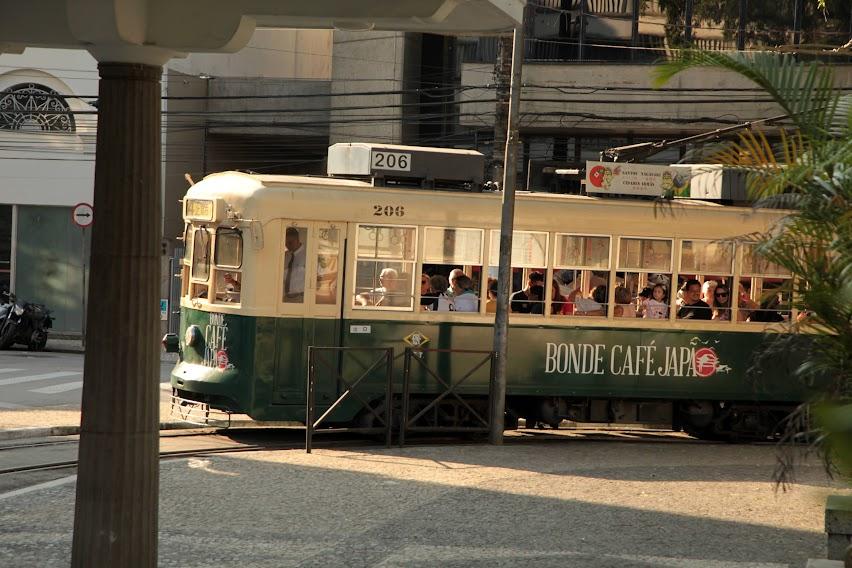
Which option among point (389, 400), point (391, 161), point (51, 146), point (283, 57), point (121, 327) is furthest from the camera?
point (283, 57)

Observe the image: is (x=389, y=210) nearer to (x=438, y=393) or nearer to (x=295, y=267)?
(x=295, y=267)

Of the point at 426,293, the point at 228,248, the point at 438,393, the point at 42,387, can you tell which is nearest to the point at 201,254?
the point at 228,248

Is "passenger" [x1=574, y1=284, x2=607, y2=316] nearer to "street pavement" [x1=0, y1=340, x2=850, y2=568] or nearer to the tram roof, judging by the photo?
the tram roof

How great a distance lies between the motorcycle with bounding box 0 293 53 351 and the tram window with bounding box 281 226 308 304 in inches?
560

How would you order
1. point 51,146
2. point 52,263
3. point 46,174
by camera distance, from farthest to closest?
point 52,263 < point 46,174 < point 51,146

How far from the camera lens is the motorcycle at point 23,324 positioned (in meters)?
26.9

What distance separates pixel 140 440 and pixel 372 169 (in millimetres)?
8871

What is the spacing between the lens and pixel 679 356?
51.3ft

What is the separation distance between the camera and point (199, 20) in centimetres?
645

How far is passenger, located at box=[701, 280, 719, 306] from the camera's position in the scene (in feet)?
51.5

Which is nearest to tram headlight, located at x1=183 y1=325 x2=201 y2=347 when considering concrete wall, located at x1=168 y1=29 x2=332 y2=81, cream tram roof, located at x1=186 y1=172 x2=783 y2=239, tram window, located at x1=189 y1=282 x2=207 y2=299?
tram window, located at x1=189 y1=282 x2=207 y2=299

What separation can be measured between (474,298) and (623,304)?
6.06ft

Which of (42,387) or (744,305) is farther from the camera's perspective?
(42,387)

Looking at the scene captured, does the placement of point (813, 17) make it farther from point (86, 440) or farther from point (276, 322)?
point (86, 440)
